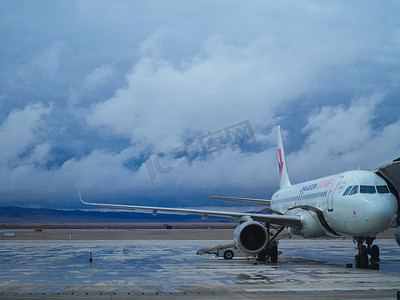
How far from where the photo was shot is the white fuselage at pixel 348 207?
18.7 m

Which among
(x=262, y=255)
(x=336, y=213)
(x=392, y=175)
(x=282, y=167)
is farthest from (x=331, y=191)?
(x=282, y=167)

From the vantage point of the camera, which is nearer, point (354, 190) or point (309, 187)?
point (354, 190)

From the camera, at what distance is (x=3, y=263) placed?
22672 millimetres

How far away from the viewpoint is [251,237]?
2269cm

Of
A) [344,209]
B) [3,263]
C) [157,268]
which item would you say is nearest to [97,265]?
[157,268]

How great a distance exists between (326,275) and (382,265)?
573 centimetres

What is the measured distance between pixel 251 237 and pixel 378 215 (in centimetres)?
628

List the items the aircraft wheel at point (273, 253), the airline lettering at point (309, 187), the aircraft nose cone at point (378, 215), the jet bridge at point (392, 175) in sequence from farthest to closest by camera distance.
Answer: the airline lettering at point (309, 187) < the aircraft wheel at point (273, 253) < the jet bridge at point (392, 175) < the aircraft nose cone at point (378, 215)

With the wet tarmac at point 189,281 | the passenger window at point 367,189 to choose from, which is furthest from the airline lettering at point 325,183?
the wet tarmac at point 189,281

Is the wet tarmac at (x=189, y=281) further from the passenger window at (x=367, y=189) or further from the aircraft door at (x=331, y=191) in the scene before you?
the passenger window at (x=367, y=189)

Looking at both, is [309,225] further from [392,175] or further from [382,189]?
[392,175]

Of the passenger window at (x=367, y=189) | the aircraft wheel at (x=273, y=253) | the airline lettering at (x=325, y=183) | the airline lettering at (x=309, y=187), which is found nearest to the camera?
the passenger window at (x=367, y=189)

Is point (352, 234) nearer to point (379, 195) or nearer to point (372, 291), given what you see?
point (379, 195)

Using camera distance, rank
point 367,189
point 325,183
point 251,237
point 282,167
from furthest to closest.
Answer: point 282,167 < point 325,183 < point 251,237 < point 367,189
